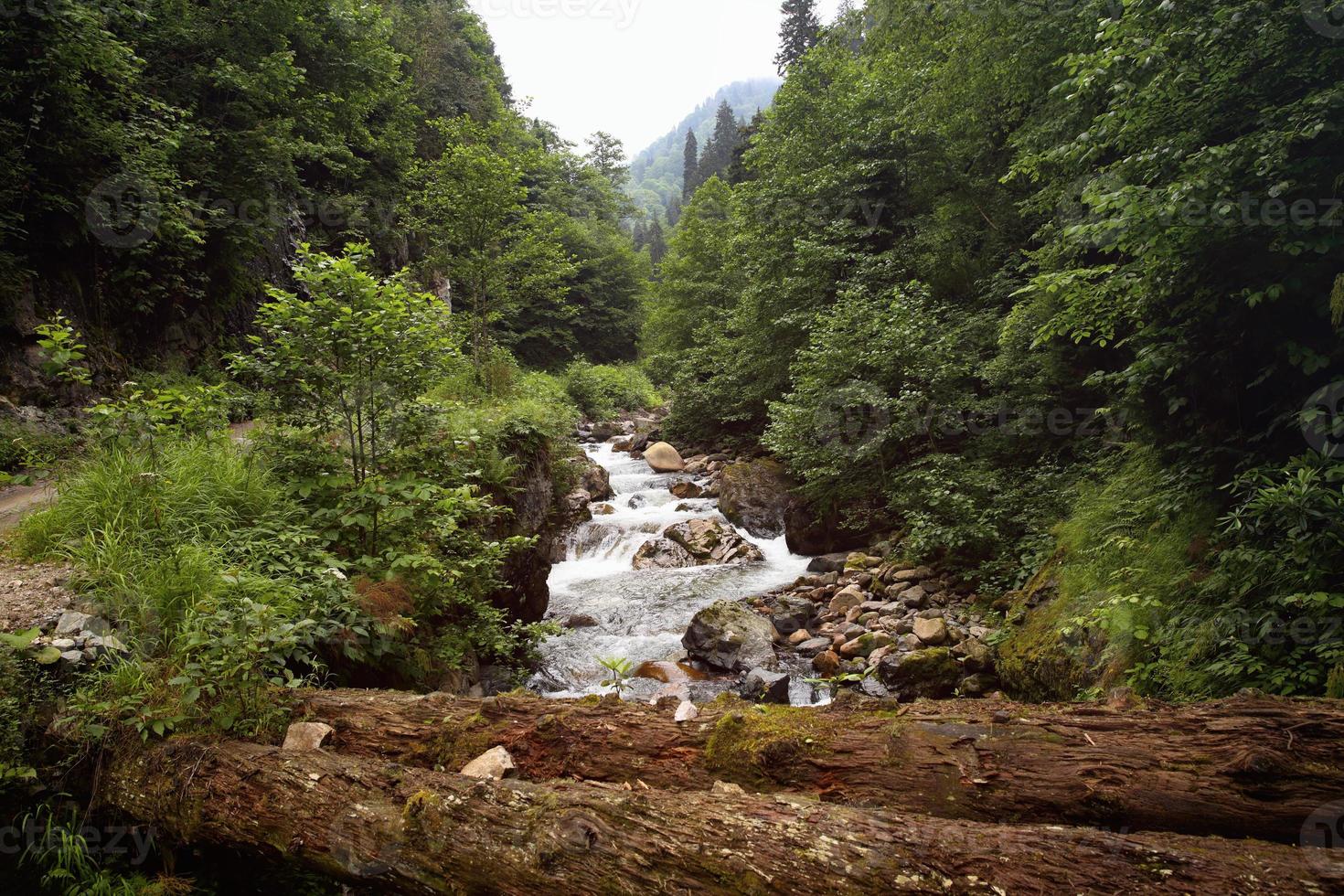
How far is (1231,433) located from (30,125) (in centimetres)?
1346

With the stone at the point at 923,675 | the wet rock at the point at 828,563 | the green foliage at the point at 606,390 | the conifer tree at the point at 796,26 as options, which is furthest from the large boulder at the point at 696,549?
the conifer tree at the point at 796,26

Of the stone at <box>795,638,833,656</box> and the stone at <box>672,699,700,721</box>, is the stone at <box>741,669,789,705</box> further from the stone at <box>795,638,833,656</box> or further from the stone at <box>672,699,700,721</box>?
the stone at <box>672,699,700,721</box>

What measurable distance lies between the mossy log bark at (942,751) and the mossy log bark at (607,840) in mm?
351

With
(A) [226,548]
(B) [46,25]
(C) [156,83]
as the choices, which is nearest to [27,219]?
(B) [46,25]

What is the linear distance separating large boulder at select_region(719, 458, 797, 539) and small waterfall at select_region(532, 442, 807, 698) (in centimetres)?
35

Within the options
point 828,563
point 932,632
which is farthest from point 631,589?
point 932,632

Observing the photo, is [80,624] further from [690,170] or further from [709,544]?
[690,170]

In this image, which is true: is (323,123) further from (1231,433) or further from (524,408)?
(1231,433)

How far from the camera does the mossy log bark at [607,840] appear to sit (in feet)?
6.06

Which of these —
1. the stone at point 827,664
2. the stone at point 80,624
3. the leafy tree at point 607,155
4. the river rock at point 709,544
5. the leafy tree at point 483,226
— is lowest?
the stone at point 827,664

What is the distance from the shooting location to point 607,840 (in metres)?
2.13

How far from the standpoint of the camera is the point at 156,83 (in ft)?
35.5

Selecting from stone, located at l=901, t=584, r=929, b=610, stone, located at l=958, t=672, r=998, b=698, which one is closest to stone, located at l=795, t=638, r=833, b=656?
stone, located at l=901, t=584, r=929, b=610

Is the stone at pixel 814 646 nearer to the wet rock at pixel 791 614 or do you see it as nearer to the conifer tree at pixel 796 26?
the wet rock at pixel 791 614
